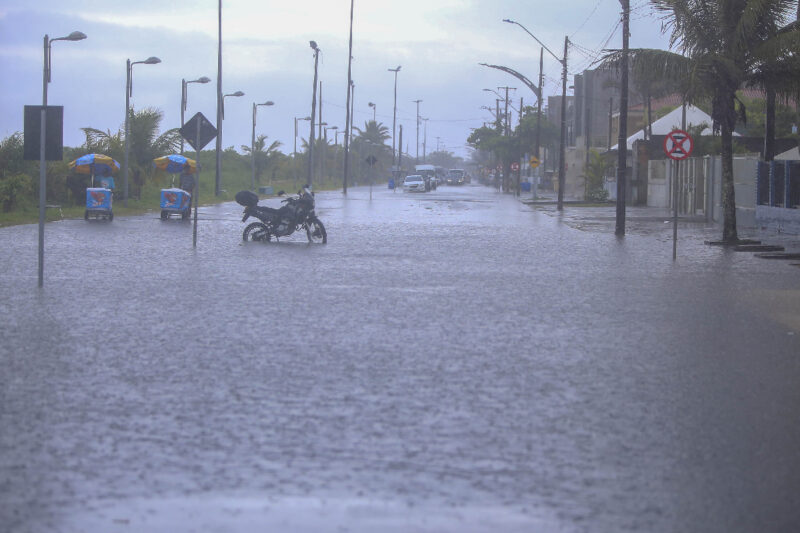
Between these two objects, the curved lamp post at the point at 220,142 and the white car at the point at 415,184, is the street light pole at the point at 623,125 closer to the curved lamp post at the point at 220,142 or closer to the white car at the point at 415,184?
the curved lamp post at the point at 220,142

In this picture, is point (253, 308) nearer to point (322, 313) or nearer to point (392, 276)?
point (322, 313)

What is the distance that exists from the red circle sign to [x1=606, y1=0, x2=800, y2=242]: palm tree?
2.94 m

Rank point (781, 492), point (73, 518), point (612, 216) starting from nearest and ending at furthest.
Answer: point (73, 518)
point (781, 492)
point (612, 216)

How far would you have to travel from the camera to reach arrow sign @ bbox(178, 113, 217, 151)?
24406mm

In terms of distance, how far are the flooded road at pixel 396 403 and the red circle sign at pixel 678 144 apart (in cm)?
524

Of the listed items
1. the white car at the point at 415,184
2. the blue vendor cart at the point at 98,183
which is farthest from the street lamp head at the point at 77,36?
the white car at the point at 415,184

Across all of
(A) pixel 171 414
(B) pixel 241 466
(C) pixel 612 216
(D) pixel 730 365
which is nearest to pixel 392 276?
(D) pixel 730 365

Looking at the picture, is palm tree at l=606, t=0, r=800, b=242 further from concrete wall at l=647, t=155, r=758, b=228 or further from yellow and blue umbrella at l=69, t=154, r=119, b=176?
yellow and blue umbrella at l=69, t=154, r=119, b=176

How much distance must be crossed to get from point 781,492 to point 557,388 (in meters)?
2.95

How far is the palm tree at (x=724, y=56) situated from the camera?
24625mm

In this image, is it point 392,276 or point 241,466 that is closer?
point 241,466

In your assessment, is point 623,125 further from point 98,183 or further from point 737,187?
point 98,183

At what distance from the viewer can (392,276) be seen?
17.9m

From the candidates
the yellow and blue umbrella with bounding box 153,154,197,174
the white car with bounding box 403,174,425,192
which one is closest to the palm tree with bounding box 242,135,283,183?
the white car with bounding box 403,174,425,192
